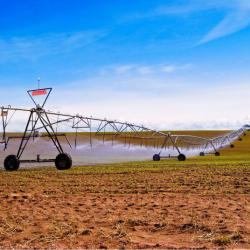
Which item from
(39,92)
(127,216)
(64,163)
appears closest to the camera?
(127,216)

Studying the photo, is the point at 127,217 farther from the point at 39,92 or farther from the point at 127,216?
the point at 39,92

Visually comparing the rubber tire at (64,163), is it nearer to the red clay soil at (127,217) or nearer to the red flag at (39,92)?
the red flag at (39,92)

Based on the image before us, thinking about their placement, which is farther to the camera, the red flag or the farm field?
the red flag

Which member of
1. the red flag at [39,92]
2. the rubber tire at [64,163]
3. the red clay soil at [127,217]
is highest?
the red flag at [39,92]

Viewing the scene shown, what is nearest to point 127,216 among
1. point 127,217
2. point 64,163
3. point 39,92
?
point 127,217

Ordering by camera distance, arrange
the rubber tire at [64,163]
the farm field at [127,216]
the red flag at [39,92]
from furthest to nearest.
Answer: the red flag at [39,92], the rubber tire at [64,163], the farm field at [127,216]

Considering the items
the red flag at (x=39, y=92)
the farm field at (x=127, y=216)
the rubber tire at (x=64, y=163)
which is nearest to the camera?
the farm field at (x=127, y=216)

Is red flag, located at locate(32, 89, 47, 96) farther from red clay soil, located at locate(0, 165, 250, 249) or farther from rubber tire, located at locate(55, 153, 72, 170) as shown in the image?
red clay soil, located at locate(0, 165, 250, 249)

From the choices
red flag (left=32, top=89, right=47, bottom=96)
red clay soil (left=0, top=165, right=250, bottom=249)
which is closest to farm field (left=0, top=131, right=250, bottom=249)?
red clay soil (left=0, top=165, right=250, bottom=249)

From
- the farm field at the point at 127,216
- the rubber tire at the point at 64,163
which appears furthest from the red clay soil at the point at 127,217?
the rubber tire at the point at 64,163

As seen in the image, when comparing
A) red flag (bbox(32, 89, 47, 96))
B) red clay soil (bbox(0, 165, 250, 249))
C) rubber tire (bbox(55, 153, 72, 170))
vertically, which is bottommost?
red clay soil (bbox(0, 165, 250, 249))

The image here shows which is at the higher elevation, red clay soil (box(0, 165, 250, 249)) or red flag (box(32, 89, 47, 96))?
red flag (box(32, 89, 47, 96))

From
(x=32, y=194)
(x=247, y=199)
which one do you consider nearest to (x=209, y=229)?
(x=247, y=199)

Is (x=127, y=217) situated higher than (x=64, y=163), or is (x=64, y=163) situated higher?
(x=64, y=163)
